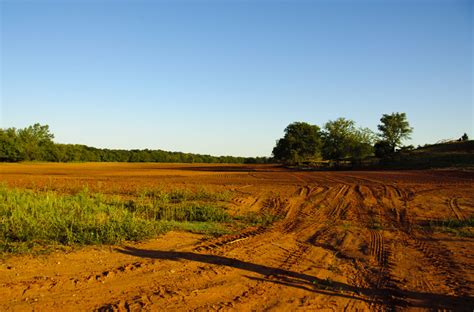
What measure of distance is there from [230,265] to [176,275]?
3.32 ft

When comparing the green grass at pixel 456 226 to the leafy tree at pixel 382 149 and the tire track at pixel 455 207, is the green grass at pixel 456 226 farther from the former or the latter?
the leafy tree at pixel 382 149

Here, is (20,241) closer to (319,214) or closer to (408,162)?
(319,214)

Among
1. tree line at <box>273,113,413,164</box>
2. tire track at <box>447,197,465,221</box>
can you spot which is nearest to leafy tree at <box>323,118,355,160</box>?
tree line at <box>273,113,413,164</box>

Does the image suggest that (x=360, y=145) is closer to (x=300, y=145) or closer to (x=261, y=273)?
(x=300, y=145)

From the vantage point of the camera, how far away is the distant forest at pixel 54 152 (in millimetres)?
67438

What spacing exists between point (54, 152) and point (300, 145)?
5197 cm

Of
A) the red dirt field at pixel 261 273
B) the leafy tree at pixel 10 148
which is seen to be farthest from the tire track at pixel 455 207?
the leafy tree at pixel 10 148

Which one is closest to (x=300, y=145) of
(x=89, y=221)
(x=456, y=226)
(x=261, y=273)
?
(x=456, y=226)

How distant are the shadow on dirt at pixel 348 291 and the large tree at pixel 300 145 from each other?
161ft

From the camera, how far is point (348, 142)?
47844 millimetres

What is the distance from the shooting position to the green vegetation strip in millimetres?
7301

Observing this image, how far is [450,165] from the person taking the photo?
3500 centimetres

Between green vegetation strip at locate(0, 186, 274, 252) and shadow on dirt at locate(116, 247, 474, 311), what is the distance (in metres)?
2.15

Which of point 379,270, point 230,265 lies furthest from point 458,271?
point 230,265
